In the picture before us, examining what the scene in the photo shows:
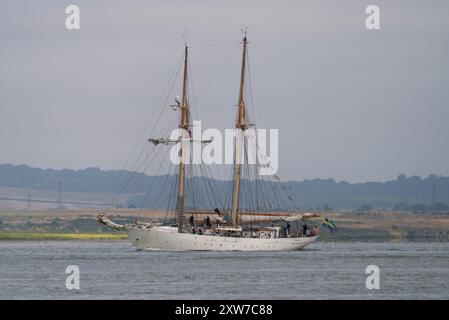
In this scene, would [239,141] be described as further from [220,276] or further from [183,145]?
[220,276]

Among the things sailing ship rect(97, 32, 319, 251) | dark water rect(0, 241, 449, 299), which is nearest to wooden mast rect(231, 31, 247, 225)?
sailing ship rect(97, 32, 319, 251)

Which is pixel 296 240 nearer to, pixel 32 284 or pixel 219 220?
pixel 219 220

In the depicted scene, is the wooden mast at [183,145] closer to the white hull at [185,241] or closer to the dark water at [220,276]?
the white hull at [185,241]

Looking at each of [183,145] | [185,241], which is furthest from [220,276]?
[183,145]

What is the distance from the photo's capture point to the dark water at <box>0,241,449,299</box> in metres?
103

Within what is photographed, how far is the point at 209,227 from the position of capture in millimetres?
175625

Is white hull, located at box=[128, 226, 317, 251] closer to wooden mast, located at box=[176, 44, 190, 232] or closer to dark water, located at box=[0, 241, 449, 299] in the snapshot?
wooden mast, located at box=[176, 44, 190, 232]

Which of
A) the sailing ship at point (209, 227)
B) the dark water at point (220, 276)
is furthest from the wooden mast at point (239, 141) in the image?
the dark water at point (220, 276)

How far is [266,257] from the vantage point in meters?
157

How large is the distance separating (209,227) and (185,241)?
20.3 ft

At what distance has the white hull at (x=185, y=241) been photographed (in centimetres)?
17012
